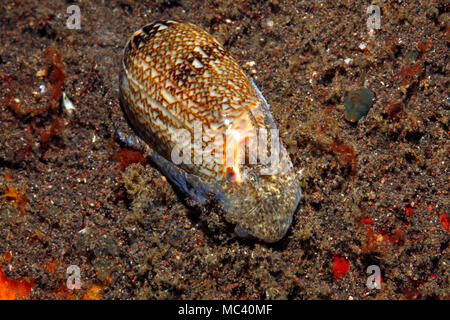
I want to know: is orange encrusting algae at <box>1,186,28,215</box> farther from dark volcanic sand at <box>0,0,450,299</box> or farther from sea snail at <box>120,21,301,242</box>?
sea snail at <box>120,21,301,242</box>

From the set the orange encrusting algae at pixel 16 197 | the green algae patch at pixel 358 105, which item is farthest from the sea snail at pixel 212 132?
the orange encrusting algae at pixel 16 197

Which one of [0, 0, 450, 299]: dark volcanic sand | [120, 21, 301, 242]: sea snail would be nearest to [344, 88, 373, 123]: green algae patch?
[0, 0, 450, 299]: dark volcanic sand

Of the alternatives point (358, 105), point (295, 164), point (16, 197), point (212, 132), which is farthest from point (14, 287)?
point (358, 105)

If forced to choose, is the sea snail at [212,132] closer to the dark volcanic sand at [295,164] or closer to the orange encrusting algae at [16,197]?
the dark volcanic sand at [295,164]

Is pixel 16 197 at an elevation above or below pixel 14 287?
above

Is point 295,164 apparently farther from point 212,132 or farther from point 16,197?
point 16,197
